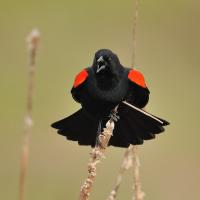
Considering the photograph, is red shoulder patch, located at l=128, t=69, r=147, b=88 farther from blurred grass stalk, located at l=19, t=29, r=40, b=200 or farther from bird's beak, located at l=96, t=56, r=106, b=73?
blurred grass stalk, located at l=19, t=29, r=40, b=200

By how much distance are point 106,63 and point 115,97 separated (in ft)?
0.56

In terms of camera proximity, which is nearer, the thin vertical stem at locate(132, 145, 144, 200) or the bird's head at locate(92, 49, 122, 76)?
the thin vertical stem at locate(132, 145, 144, 200)

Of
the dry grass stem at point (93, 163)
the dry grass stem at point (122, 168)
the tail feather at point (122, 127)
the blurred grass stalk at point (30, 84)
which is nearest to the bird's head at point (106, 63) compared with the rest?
the tail feather at point (122, 127)

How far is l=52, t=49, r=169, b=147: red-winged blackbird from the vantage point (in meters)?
4.34

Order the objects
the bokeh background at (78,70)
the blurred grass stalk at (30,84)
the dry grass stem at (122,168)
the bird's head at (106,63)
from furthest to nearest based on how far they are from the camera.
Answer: the bokeh background at (78,70)
the bird's head at (106,63)
the dry grass stem at (122,168)
the blurred grass stalk at (30,84)

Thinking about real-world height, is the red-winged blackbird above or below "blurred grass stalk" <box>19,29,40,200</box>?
above

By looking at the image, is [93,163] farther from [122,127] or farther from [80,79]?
[122,127]

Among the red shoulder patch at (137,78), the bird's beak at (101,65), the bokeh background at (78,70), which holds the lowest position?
the red shoulder patch at (137,78)

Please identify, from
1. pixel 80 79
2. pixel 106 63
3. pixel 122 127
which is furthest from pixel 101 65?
pixel 122 127

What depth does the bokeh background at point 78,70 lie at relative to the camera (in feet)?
22.7

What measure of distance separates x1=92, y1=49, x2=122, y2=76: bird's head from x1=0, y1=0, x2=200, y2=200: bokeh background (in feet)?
6.47

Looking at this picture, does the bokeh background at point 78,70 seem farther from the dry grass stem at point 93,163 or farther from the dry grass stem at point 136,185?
the dry grass stem at point 136,185

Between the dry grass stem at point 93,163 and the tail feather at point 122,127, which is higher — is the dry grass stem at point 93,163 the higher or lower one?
the lower one

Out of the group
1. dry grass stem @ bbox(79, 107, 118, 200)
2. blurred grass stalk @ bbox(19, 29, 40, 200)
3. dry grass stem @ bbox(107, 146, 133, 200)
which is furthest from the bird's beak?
blurred grass stalk @ bbox(19, 29, 40, 200)
